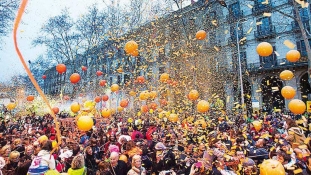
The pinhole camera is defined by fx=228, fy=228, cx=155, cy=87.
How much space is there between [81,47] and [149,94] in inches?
744

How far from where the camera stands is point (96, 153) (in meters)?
5.97

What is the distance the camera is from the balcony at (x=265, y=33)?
24.2 meters

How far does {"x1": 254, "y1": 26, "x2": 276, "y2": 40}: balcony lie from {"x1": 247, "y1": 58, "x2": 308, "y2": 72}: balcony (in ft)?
9.39

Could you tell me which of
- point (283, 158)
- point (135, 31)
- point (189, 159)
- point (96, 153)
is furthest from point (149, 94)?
point (135, 31)

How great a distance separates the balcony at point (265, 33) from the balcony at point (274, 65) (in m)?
2.86

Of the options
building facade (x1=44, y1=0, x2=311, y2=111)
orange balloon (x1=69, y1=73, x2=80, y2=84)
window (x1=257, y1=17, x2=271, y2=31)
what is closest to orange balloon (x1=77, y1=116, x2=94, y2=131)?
orange balloon (x1=69, y1=73, x2=80, y2=84)

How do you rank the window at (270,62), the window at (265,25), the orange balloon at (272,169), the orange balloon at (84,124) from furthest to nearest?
the window at (265,25) → the window at (270,62) → the orange balloon at (84,124) → the orange balloon at (272,169)

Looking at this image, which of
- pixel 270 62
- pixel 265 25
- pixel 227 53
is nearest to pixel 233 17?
pixel 227 53

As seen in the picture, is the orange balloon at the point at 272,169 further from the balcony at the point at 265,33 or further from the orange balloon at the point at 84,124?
the balcony at the point at 265,33

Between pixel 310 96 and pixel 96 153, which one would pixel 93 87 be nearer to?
pixel 310 96

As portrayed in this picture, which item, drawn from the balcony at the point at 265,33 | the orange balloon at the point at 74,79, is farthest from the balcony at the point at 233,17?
the orange balloon at the point at 74,79

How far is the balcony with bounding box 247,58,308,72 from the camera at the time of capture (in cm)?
2191

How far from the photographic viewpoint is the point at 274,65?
2359 centimetres

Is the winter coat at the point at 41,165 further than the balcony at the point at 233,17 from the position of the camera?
No
